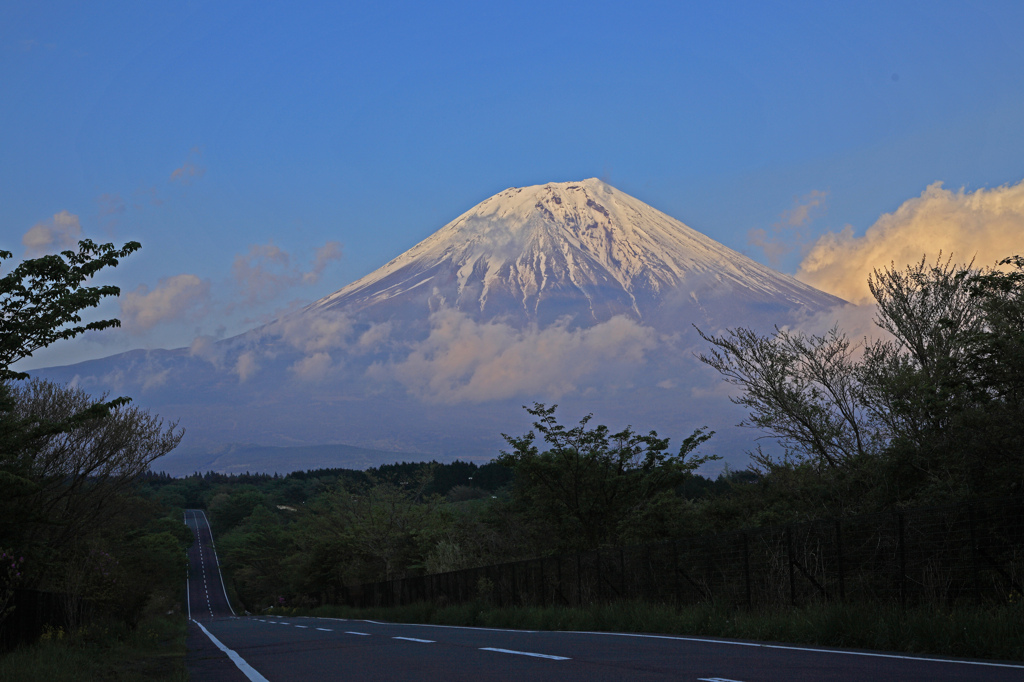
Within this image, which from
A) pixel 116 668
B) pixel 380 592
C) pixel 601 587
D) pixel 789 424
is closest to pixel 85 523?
pixel 116 668

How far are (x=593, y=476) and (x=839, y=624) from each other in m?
31.4

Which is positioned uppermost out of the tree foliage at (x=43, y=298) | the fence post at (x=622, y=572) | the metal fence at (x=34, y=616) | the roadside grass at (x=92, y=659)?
the tree foliage at (x=43, y=298)

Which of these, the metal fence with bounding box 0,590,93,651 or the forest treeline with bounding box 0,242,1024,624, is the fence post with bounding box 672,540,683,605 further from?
the metal fence with bounding box 0,590,93,651

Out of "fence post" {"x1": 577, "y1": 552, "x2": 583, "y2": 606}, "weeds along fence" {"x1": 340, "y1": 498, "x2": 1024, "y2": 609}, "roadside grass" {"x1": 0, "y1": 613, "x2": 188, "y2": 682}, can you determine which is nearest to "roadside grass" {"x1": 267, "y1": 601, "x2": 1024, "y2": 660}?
"weeds along fence" {"x1": 340, "y1": 498, "x2": 1024, "y2": 609}

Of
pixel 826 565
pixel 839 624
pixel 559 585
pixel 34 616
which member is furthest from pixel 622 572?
pixel 34 616

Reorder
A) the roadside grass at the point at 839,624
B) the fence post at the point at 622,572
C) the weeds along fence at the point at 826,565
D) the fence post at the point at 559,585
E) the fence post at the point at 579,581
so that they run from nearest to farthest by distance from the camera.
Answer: the roadside grass at the point at 839,624 < the weeds along fence at the point at 826,565 < the fence post at the point at 622,572 < the fence post at the point at 579,581 < the fence post at the point at 559,585

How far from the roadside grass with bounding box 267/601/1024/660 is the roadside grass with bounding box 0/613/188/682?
798 centimetres

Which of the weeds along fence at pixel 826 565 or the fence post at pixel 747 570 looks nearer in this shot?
the weeds along fence at pixel 826 565

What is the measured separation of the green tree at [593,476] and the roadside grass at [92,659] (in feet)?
65.4

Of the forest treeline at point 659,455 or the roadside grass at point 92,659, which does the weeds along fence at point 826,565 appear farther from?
the roadside grass at point 92,659

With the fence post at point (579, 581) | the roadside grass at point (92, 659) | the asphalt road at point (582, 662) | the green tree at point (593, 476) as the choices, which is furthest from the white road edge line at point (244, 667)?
the green tree at point (593, 476)

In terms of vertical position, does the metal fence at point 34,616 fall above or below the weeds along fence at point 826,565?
below

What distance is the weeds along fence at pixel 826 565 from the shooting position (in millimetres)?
13594

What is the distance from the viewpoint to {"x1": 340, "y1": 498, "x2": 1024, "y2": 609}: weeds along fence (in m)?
13.6
